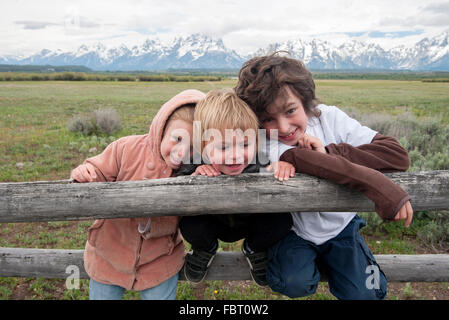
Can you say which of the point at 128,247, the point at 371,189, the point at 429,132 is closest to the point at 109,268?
the point at 128,247

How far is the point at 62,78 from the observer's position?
2388 inches

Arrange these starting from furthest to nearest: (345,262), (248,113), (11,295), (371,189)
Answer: (11,295), (345,262), (248,113), (371,189)

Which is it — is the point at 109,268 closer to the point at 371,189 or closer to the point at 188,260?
the point at 188,260

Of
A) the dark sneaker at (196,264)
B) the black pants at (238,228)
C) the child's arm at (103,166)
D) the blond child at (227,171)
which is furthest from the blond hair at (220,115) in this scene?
the dark sneaker at (196,264)

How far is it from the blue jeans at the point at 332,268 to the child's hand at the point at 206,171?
2.37ft

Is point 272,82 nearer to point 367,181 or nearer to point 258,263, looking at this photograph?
point 367,181

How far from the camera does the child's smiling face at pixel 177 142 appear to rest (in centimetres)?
194

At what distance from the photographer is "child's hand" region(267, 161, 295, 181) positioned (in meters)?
1.70

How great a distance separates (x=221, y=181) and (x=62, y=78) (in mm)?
68351

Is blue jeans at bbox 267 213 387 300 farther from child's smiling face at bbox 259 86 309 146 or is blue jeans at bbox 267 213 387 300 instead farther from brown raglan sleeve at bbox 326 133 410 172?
child's smiling face at bbox 259 86 309 146

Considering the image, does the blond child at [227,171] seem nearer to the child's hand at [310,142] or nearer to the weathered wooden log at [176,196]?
the weathered wooden log at [176,196]

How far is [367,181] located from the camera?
5.39 feet

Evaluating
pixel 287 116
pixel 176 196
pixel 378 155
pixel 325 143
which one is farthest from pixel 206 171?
pixel 378 155

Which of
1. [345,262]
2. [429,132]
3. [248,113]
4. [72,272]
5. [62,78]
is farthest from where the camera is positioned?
[62,78]
